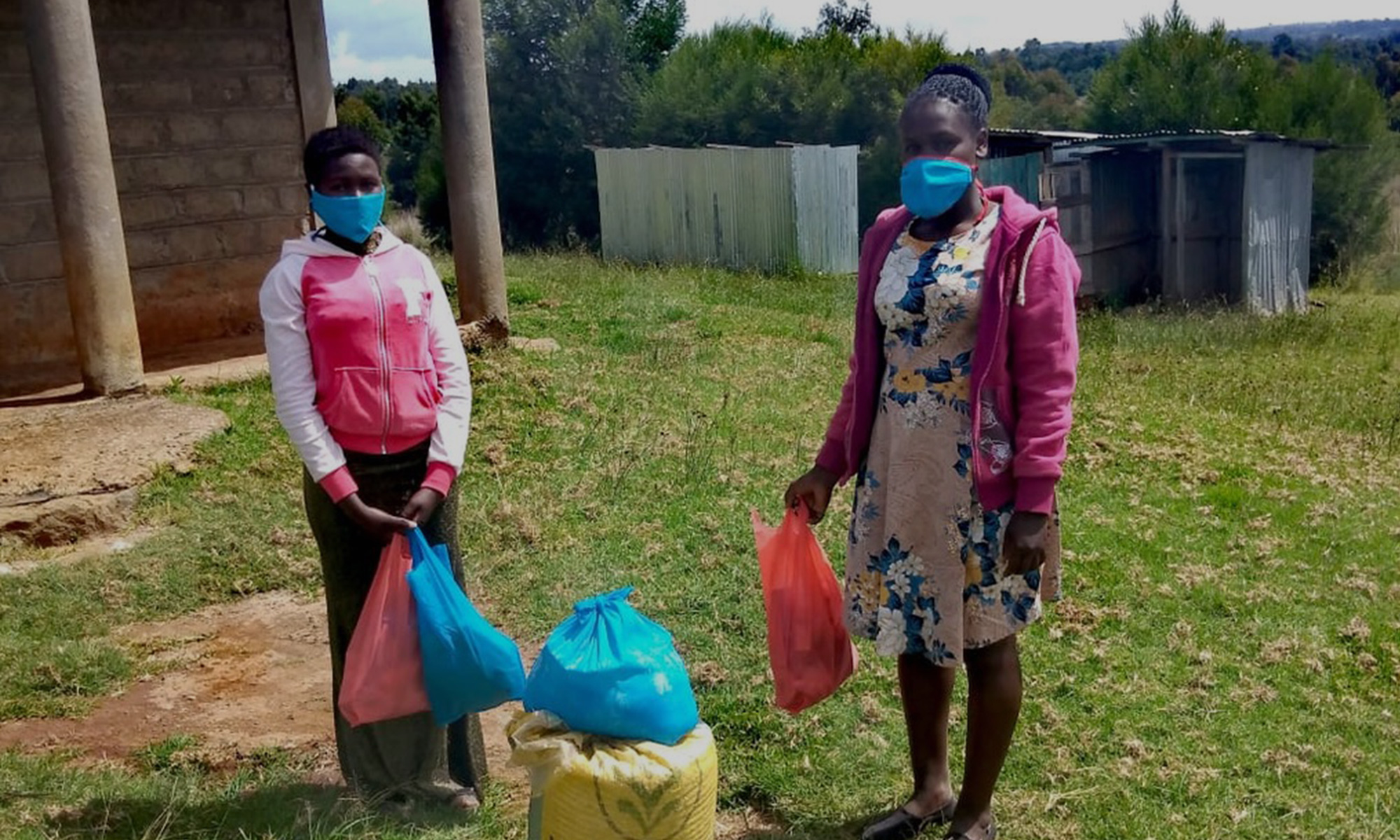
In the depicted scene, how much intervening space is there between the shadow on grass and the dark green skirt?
→ 0.08m

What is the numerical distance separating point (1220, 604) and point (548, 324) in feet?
18.6

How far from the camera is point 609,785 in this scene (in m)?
2.66

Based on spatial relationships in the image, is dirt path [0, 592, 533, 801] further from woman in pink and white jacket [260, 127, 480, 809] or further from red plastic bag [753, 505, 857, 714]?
red plastic bag [753, 505, 857, 714]

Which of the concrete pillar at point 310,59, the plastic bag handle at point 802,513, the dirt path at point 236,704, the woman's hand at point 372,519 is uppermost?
the concrete pillar at point 310,59

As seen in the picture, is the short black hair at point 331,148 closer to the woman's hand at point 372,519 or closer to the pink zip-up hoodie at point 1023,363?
the woman's hand at point 372,519

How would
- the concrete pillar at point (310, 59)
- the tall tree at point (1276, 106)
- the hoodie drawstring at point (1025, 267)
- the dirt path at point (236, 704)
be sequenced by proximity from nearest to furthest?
the hoodie drawstring at point (1025, 267), the dirt path at point (236, 704), the concrete pillar at point (310, 59), the tall tree at point (1276, 106)

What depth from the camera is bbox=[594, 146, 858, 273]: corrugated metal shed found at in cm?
1623

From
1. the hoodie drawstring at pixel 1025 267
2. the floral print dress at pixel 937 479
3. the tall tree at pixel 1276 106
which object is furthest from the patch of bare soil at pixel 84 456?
the tall tree at pixel 1276 106

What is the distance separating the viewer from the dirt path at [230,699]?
13.1ft

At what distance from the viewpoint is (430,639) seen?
3082 millimetres

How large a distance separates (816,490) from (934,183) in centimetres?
88

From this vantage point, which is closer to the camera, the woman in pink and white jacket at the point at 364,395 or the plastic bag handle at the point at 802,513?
the woman in pink and white jacket at the point at 364,395

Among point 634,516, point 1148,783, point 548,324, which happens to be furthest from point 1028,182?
point 1148,783

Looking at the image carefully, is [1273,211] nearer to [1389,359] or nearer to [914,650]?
[1389,359]
